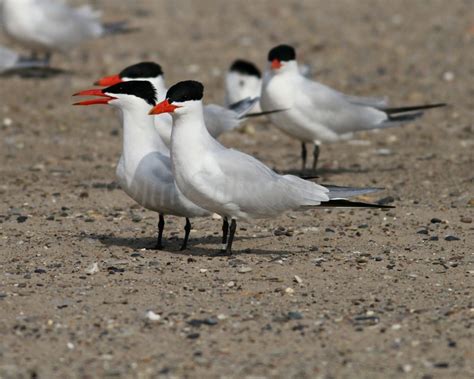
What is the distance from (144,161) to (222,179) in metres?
0.59

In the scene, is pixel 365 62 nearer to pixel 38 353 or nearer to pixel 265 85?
pixel 265 85

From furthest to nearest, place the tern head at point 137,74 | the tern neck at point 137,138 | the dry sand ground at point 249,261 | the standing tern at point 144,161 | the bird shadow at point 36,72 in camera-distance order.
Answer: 1. the bird shadow at point 36,72
2. the tern head at point 137,74
3. the tern neck at point 137,138
4. the standing tern at point 144,161
5. the dry sand ground at point 249,261

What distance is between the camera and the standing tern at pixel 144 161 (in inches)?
239

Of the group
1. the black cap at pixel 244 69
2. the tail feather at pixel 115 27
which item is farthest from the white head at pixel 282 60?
the tail feather at pixel 115 27

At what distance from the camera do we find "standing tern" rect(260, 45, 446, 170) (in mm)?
8539

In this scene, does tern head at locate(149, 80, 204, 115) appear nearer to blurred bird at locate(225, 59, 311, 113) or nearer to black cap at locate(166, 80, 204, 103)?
black cap at locate(166, 80, 204, 103)

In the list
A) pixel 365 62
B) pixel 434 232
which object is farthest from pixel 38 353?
pixel 365 62

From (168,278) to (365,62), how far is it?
7362mm

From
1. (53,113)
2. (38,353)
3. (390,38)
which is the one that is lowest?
(38,353)

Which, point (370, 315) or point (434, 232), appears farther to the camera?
point (434, 232)

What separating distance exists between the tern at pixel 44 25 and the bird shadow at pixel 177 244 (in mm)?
5954

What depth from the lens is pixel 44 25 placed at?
1213cm

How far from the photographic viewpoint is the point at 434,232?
6.58 meters

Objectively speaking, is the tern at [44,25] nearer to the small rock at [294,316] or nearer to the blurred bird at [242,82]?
the blurred bird at [242,82]
